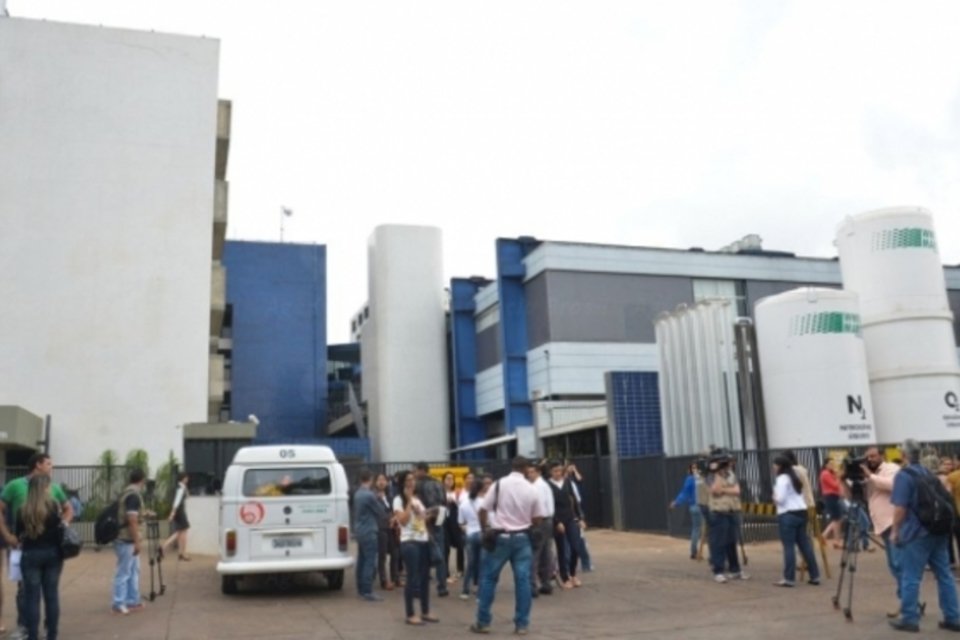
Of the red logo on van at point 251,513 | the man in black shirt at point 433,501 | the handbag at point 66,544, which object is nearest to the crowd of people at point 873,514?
the man in black shirt at point 433,501

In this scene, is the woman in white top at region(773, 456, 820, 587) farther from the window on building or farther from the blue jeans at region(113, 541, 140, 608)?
the window on building

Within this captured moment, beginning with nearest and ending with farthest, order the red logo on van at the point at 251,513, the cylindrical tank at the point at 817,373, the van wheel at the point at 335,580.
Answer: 1. the red logo on van at the point at 251,513
2. the van wheel at the point at 335,580
3. the cylindrical tank at the point at 817,373

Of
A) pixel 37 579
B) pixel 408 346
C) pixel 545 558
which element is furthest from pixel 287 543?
pixel 408 346

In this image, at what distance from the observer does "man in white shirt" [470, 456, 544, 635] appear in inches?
365

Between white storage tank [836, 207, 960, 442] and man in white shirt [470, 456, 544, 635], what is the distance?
55.1 ft

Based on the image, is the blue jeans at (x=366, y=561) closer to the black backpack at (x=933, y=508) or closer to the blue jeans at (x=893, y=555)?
the blue jeans at (x=893, y=555)

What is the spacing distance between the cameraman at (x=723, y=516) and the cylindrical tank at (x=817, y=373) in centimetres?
932

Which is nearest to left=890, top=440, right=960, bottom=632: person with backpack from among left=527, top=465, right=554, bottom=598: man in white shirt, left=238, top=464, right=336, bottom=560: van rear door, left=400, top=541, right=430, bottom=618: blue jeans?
left=527, top=465, right=554, bottom=598: man in white shirt

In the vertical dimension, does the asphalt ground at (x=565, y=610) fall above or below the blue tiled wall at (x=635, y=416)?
below

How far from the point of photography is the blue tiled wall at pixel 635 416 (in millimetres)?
27016

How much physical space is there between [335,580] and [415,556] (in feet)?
11.7

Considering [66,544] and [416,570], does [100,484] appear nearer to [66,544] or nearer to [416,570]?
[66,544]

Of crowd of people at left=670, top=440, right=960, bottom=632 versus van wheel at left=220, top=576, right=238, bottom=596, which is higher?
crowd of people at left=670, top=440, right=960, bottom=632

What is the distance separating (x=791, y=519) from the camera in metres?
12.1
